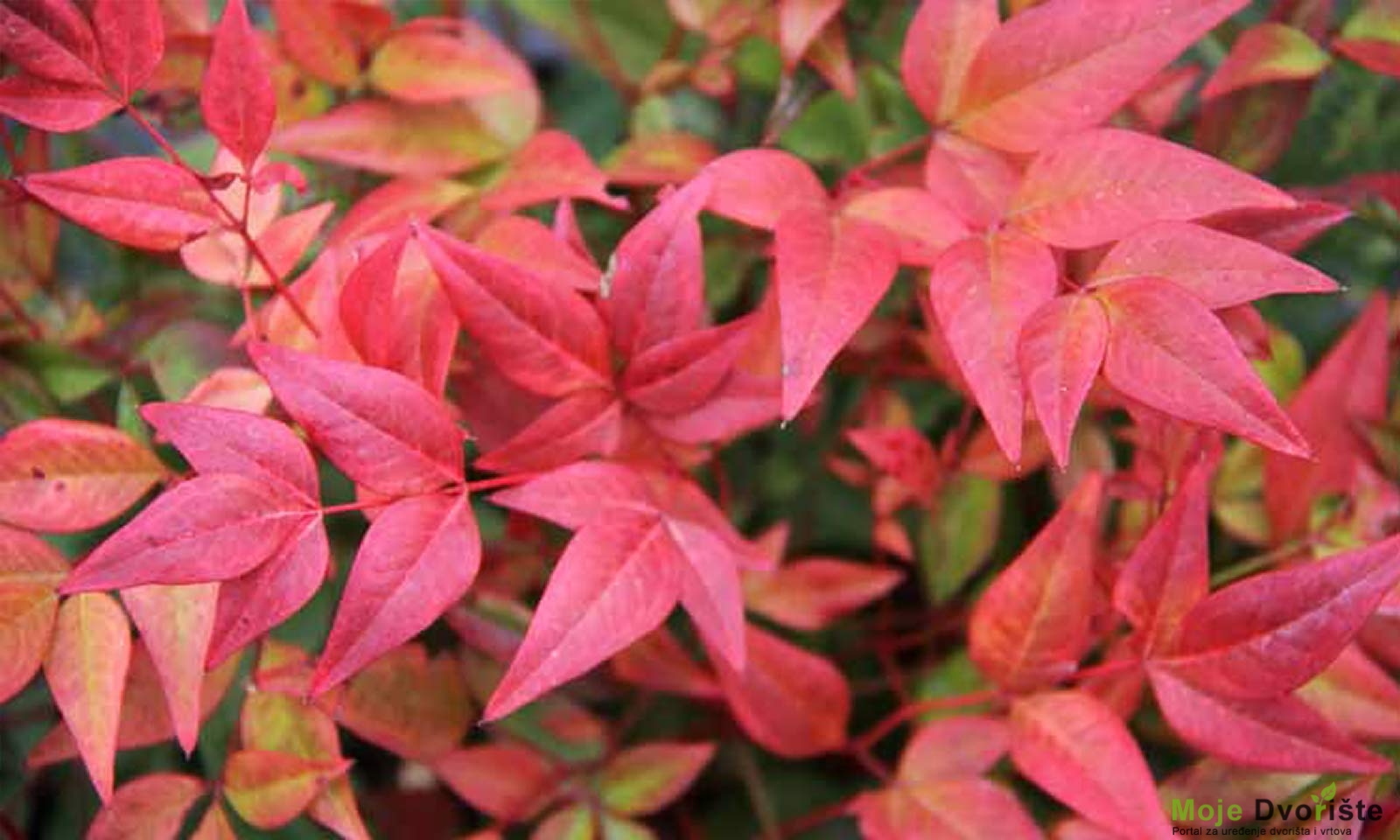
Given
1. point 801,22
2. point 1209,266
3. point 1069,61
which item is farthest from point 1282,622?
point 801,22

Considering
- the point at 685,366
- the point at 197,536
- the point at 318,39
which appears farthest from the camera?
the point at 318,39

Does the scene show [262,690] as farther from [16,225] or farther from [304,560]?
[16,225]

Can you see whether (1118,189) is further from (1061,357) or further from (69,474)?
(69,474)

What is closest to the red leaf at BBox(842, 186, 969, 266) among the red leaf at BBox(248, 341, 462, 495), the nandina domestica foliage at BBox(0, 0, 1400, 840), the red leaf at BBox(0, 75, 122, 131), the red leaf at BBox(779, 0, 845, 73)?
the nandina domestica foliage at BBox(0, 0, 1400, 840)

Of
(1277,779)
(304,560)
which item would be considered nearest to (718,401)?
(304,560)

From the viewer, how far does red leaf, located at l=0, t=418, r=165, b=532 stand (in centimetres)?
57

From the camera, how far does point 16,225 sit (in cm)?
→ 75

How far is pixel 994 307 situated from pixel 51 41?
397 millimetres

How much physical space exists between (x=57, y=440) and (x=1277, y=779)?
0.59 m

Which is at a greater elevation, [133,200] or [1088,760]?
[133,200]

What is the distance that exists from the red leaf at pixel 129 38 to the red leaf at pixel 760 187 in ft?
0.77

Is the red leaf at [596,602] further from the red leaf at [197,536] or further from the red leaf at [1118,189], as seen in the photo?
the red leaf at [1118,189]

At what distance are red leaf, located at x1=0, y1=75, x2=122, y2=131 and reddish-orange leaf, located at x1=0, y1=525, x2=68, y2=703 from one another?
0.56 ft

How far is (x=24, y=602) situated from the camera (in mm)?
553
